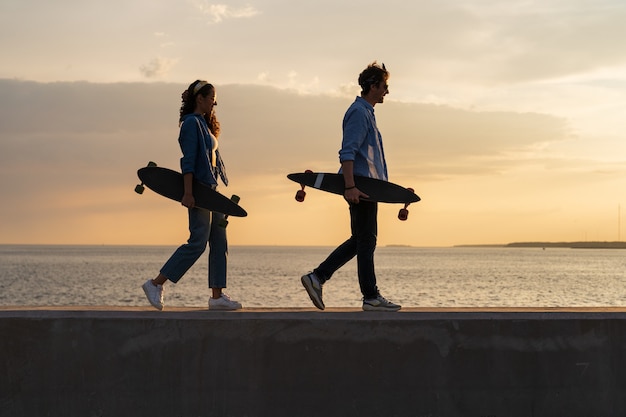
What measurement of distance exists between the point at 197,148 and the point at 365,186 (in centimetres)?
148

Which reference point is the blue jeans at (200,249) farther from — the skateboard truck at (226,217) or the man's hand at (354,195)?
the man's hand at (354,195)

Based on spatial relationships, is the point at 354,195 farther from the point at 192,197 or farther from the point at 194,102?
the point at 194,102

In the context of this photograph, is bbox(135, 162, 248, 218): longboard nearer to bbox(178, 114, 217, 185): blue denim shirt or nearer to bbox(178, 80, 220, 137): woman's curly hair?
bbox(178, 114, 217, 185): blue denim shirt

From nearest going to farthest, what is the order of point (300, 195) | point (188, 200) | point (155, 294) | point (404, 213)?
point (155, 294)
point (188, 200)
point (300, 195)
point (404, 213)

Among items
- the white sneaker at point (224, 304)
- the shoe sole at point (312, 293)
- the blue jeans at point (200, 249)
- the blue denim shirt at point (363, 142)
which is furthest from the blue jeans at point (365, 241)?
the blue jeans at point (200, 249)

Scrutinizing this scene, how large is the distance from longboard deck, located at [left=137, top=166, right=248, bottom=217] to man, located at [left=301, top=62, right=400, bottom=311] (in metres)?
0.90

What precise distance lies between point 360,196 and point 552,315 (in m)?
1.82

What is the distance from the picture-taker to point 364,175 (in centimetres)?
701
